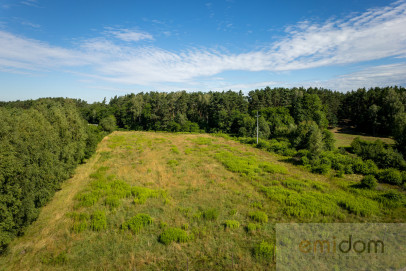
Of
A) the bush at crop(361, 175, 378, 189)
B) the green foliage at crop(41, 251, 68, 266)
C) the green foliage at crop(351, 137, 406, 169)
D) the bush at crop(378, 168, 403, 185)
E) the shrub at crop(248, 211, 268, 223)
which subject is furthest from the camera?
the green foliage at crop(351, 137, 406, 169)

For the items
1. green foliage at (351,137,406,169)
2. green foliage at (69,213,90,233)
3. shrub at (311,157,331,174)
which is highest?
green foliage at (351,137,406,169)

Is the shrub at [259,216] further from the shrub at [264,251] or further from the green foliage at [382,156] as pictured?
the green foliage at [382,156]

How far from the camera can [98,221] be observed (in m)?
12.5

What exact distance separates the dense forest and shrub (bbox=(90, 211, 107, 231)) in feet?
11.6

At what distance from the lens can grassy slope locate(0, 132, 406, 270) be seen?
9477 millimetres

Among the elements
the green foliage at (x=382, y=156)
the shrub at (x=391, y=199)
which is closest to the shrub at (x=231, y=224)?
the shrub at (x=391, y=199)

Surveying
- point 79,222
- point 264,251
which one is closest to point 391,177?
point 264,251

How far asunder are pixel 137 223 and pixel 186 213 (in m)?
3.37

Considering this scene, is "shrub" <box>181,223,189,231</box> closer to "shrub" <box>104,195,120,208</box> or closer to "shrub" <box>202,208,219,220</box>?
"shrub" <box>202,208,219,220</box>

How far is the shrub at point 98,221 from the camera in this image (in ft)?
39.6

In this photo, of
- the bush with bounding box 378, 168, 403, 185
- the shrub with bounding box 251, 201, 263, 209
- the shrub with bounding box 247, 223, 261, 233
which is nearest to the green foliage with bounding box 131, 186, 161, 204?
the shrub with bounding box 251, 201, 263, 209

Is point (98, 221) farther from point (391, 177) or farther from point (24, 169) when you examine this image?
point (391, 177)

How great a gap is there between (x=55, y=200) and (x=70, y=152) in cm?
594

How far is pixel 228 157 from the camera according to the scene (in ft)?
100
